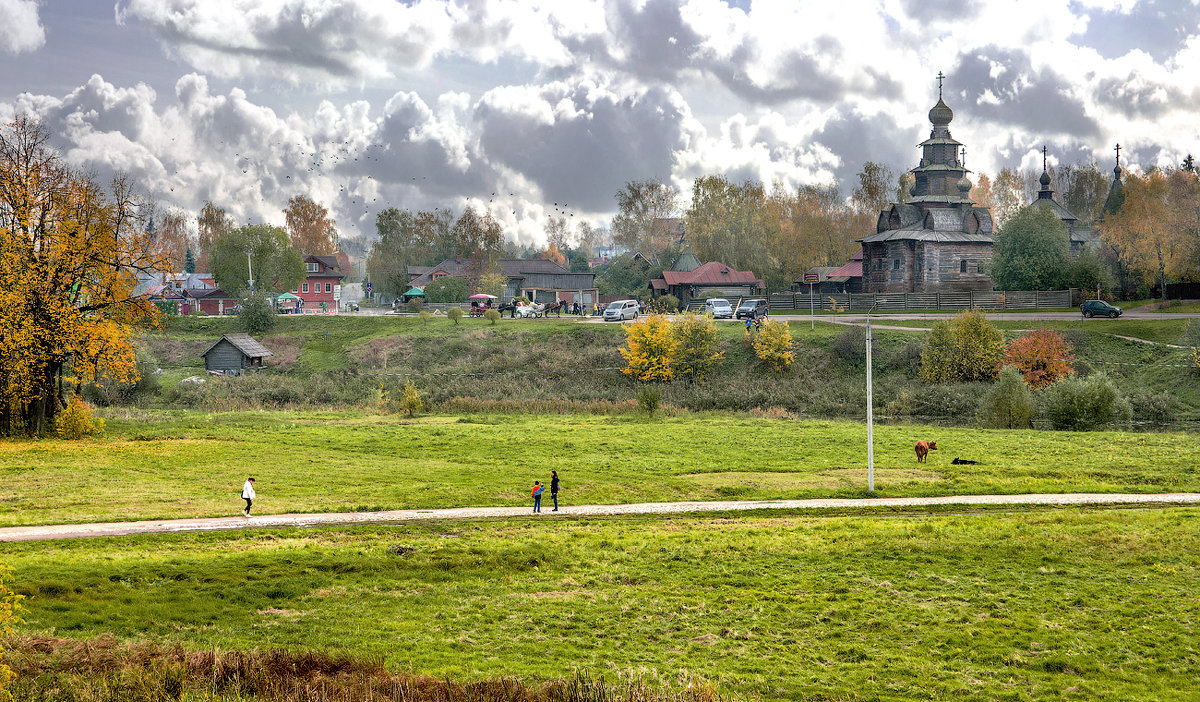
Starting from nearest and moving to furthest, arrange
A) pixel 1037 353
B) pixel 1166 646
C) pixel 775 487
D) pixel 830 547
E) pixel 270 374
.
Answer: pixel 1166 646 < pixel 830 547 < pixel 775 487 < pixel 1037 353 < pixel 270 374

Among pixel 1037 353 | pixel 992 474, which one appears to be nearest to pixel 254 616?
pixel 992 474

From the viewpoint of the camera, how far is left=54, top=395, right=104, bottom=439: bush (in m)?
42.1

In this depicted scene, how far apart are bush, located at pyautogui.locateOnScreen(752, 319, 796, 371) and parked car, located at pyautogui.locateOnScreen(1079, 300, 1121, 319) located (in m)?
24.5

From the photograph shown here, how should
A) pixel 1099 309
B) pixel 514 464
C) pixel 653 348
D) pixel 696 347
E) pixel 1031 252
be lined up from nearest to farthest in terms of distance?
1. pixel 514 464
2. pixel 653 348
3. pixel 696 347
4. pixel 1099 309
5. pixel 1031 252

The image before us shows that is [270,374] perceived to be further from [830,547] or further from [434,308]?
[830,547]

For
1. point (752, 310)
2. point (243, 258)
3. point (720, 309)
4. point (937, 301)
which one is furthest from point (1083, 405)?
point (243, 258)

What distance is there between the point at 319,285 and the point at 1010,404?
11331 cm

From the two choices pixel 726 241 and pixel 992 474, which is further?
pixel 726 241

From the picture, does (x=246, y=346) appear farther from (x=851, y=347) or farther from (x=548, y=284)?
(x=548, y=284)

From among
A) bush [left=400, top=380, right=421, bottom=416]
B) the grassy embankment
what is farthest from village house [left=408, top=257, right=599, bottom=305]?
bush [left=400, top=380, right=421, bottom=416]

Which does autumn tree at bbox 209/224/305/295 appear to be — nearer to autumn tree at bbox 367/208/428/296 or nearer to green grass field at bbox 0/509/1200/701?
autumn tree at bbox 367/208/428/296

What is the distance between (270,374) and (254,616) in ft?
209

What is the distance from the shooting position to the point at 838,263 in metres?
127

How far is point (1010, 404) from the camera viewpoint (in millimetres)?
49875
